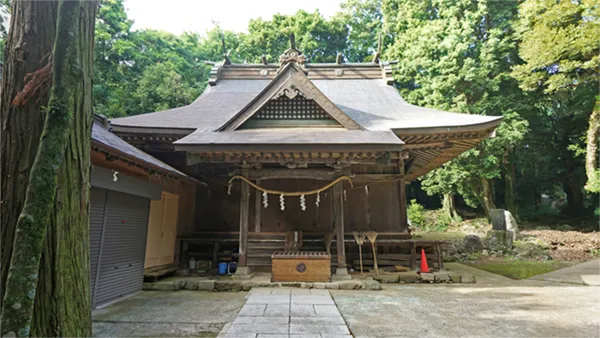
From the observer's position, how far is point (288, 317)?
4.32m

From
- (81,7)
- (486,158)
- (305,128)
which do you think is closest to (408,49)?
(486,158)

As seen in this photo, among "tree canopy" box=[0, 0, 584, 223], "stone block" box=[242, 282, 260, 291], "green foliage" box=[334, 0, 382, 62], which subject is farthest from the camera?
"green foliage" box=[334, 0, 382, 62]

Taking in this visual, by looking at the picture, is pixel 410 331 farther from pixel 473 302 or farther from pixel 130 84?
pixel 130 84

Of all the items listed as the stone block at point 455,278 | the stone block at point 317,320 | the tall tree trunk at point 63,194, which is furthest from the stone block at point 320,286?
the tall tree trunk at point 63,194

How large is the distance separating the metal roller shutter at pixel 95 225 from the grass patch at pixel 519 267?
9.98 metres

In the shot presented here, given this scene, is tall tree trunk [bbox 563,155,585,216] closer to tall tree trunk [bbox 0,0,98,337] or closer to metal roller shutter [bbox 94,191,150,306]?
metal roller shutter [bbox 94,191,150,306]

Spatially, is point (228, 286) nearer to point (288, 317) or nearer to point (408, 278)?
point (288, 317)

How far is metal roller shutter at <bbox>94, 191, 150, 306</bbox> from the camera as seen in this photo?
16.8ft

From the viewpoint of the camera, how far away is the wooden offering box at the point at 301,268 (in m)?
6.57

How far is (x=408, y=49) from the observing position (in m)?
19.7

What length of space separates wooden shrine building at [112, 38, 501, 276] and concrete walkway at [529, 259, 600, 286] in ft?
12.9

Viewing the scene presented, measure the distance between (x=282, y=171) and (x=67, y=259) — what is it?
18.7 feet

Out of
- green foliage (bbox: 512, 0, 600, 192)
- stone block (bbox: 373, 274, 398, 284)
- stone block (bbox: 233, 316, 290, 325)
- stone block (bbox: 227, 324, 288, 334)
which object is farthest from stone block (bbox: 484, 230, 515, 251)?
stone block (bbox: 227, 324, 288, 334)

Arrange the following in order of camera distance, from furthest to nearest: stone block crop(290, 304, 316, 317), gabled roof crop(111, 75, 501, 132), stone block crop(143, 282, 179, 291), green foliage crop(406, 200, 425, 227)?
green foliage crop(406, 200, 425, 227)
gabled roof crop(111, 75, 501, 132)
stone block crop(143, 282, 179, 291)
stone block crop(290, 304, 316, 317)
